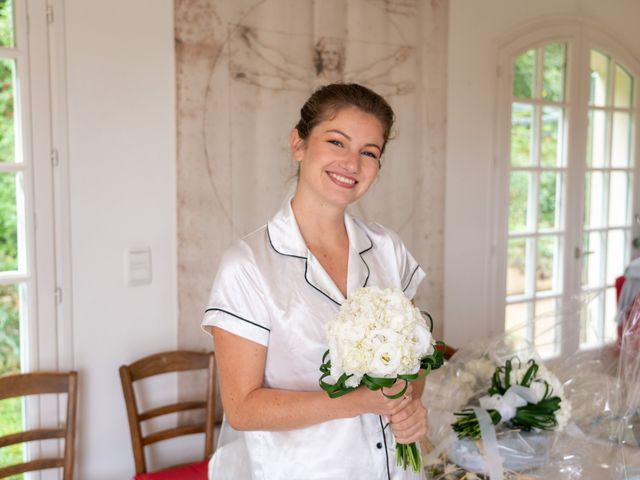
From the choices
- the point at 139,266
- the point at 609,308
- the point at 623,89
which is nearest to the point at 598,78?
the point at 623,89

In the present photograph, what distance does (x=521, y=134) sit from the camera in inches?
167

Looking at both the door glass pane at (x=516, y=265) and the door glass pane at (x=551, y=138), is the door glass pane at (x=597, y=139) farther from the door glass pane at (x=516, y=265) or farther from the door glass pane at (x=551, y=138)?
the door glass pane at (x=516, y=265)

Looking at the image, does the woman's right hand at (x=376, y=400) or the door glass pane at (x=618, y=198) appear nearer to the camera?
the woman's right hand at (x=376, y=400)

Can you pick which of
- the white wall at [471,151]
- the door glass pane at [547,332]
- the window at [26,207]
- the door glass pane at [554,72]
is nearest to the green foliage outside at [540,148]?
the door glass pane at [554,72]

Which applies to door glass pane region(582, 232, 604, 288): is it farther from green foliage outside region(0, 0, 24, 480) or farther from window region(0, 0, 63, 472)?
green foliage outside region(0, 0, 24, 480)

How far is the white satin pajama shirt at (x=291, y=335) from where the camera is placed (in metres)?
1.47

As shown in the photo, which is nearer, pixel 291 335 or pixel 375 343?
pixel 375 343

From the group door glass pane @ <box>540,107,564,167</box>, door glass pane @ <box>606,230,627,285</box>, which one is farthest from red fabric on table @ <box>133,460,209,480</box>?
door glass pane @ <box>606,230,627,285</box>

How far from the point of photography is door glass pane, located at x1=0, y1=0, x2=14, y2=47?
2.52m

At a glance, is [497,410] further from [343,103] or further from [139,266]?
[139,266]

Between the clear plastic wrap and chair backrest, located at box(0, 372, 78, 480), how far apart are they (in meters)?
1.29

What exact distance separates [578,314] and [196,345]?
60.1 inches

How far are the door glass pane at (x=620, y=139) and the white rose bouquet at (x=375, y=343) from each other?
4003 mm

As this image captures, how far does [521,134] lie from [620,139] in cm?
111
